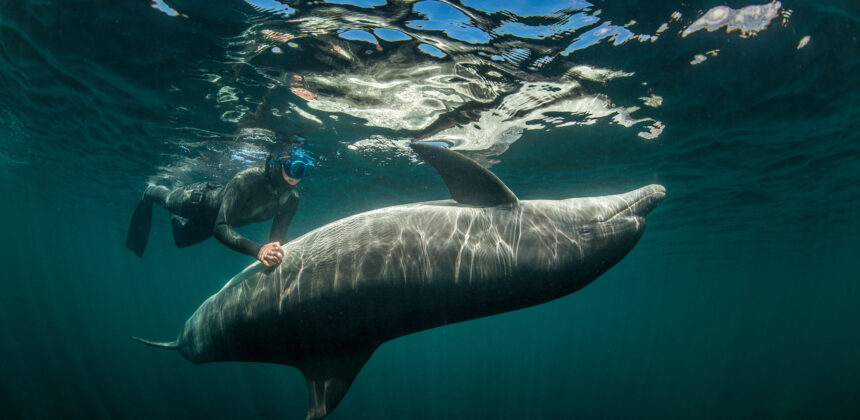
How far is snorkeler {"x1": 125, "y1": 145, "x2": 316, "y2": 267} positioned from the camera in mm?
4422

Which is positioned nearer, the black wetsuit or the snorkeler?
the snorkeler

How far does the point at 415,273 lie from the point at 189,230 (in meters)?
7.72

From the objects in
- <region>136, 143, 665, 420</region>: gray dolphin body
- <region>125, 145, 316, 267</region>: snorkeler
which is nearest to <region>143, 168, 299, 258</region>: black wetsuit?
<region>125, 145, 316, 267</region>: snorkeler

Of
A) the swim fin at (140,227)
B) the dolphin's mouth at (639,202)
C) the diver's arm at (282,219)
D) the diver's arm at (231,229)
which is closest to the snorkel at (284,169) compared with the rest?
the diver's arm at (231,229)

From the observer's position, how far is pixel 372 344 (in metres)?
3.22

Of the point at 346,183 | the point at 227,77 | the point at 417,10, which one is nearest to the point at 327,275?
the point at 417,10

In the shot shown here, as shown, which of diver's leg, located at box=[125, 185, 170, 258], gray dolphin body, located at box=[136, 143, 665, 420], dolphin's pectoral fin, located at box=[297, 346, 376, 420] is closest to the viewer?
gray dolphin body, located at box=[136, 143, 665, 420]

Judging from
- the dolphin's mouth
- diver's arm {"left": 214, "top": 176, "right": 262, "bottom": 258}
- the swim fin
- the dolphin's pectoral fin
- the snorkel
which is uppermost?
the snorkel

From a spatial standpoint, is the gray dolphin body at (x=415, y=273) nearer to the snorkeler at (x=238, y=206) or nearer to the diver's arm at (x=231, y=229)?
the diver's arm at (x=231, y=229)

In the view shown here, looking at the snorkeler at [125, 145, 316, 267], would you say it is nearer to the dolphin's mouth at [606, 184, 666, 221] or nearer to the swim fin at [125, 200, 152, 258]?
the swim fin at [125, 200, 152, 258]

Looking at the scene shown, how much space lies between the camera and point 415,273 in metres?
2.96

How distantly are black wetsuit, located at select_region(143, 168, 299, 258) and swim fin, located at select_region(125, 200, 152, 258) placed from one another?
27 centimetres

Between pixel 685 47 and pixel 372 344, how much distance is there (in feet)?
26.0

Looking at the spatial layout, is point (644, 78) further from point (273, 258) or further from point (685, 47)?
point (273, 258)
